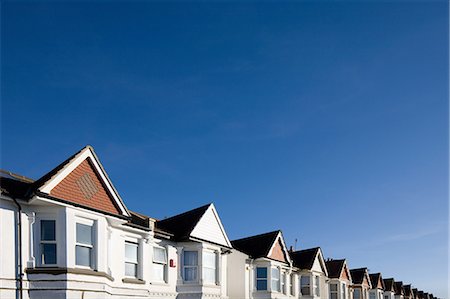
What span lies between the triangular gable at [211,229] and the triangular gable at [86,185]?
6.80m

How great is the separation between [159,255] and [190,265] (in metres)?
2.18

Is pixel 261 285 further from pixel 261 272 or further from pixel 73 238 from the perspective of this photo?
pixel 73 238

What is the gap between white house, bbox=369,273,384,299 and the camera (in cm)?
6106

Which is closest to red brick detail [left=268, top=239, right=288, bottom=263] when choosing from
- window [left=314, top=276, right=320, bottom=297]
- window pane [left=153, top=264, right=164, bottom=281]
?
window [left=314, top=276, right=320, bottom=297]

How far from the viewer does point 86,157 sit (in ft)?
62.4

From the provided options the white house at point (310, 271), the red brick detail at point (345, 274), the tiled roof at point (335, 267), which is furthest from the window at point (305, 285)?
the red brick detail at point (345, 274)

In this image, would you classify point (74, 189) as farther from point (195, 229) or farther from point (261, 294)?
point (261, 294)

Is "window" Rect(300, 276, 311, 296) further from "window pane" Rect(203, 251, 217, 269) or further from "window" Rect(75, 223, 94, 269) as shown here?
"window" Rect(75, 223, 94, 269)

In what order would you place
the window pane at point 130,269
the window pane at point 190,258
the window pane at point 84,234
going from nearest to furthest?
the window pane at point 84,234 < the window pane at point 130,269 < the window pane at point 190,258

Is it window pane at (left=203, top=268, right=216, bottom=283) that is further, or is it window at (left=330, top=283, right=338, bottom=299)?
window at (left=330, top=283, right=338, bottom=299)

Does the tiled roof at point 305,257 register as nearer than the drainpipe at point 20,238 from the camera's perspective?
No

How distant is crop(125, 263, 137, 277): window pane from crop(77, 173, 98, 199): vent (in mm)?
4729

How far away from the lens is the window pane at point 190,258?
2595 cm

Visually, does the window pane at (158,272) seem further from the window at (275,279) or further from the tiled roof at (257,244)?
the window at (275,279)
